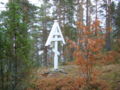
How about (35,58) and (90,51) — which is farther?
(35,58)

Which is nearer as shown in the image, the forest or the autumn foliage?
the forest

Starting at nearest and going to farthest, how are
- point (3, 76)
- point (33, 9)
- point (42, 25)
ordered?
point (3, 76)
point (33, 9)
point (42, 25)

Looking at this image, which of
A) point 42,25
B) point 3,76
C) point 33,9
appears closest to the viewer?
point 3,76

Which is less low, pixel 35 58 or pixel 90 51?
pixel 90 51

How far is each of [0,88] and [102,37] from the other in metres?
4.44

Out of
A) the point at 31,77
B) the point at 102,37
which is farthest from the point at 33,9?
the point at 31,77

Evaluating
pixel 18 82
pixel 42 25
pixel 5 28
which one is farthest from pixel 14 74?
pixel 42 25

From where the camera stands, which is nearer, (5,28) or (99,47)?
(5,28)

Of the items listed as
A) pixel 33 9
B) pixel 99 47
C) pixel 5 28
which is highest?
pixel 33 9

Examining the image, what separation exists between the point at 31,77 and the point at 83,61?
245 cm

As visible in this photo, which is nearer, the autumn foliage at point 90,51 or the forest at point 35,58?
the forest at point 35,58

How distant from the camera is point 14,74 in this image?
23.6 feet

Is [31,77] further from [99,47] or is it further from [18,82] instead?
[99,47]

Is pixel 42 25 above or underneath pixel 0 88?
above
